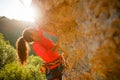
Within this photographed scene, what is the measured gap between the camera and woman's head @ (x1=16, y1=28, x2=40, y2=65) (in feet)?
16.9

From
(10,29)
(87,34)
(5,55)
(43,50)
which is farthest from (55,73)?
(10,29)

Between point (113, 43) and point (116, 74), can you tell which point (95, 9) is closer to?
point (113, 43)

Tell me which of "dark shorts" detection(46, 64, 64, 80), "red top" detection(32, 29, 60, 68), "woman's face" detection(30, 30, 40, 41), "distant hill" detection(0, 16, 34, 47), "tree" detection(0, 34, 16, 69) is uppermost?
"distant hill" detection(0, 16, 34, 47)

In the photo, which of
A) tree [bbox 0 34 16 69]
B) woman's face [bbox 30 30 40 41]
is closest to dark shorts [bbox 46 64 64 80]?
woman's face [bbox 30 30 40 41]

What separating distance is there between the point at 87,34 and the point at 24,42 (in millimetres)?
2669

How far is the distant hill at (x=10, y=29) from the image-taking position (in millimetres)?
62562

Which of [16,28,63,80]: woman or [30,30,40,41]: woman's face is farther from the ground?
[30,30,40,41]: woman's face

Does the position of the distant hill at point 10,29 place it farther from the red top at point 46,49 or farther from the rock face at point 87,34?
the rock face at point 87,34

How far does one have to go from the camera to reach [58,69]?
5.27 m

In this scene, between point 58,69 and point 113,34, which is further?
point 58,69

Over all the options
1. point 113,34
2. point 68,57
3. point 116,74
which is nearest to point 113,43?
point 113,34

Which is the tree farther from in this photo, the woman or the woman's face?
the woman's face

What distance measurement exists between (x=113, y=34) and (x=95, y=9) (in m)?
0.37

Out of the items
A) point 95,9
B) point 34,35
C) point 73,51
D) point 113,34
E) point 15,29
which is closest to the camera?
point 113,34
